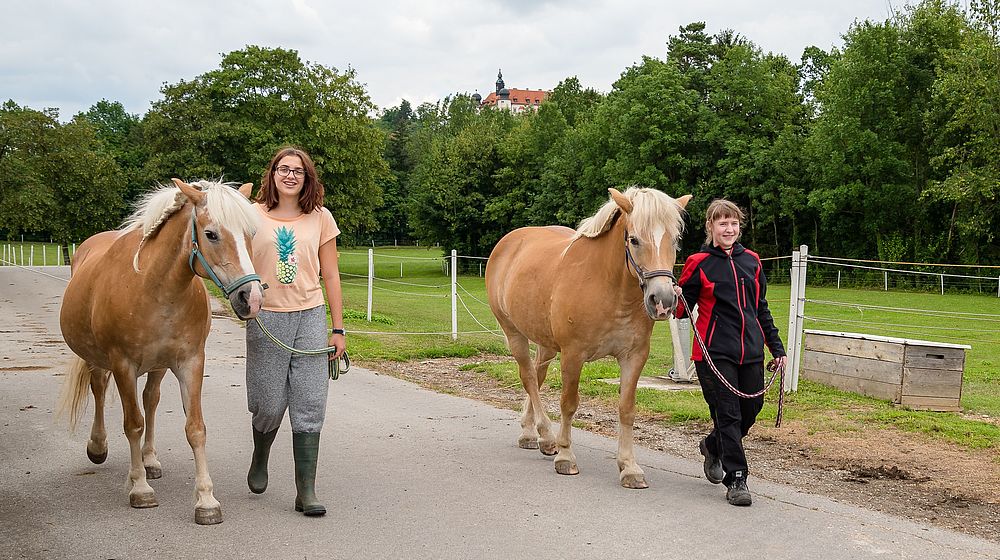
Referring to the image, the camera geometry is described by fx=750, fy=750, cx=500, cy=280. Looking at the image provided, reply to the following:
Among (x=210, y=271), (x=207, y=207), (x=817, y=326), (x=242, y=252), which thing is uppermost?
(x=207, y=207)

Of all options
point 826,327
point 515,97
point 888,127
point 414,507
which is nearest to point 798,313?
point 414,507

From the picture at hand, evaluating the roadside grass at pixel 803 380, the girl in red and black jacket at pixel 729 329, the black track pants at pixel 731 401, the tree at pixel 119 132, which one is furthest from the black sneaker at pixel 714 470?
the tree at pixel 119 132

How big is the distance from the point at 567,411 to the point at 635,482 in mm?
742

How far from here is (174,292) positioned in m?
4.12

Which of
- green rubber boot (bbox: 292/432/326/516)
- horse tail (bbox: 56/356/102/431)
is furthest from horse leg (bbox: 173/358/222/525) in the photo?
horse tail (bbox: 56/356/102/431)

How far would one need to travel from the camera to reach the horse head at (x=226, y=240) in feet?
12.1

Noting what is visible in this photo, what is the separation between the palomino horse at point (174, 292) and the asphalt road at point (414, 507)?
355 mm

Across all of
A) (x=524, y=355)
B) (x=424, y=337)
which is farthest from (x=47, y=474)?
(x=424, y=337)

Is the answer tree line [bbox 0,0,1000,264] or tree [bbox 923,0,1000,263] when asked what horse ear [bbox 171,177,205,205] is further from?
tree [bbox 923,0,1000,263]

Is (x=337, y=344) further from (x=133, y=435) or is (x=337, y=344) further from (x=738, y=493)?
(x=738, y=493)

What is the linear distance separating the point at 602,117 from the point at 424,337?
107 feet

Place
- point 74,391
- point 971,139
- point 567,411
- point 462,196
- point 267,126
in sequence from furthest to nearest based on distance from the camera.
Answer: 1. point 462,196
2. point 267,126
3. point 971,139
4. point 74,391
5. point 567,411

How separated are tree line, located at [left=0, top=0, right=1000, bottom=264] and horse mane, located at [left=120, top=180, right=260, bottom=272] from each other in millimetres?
26825

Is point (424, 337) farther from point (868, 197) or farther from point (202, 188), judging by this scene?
point (868, 197)
